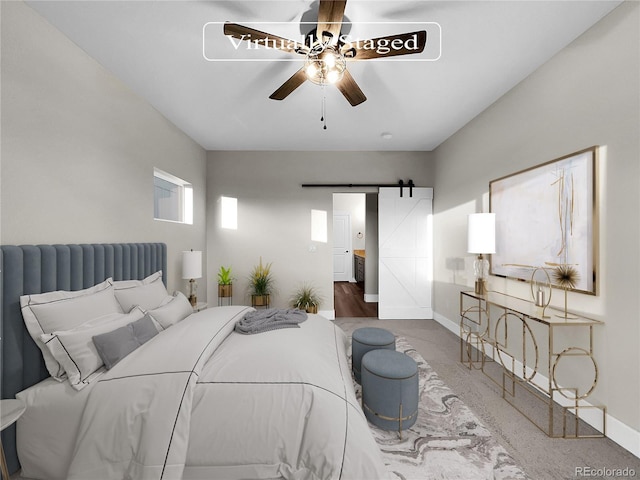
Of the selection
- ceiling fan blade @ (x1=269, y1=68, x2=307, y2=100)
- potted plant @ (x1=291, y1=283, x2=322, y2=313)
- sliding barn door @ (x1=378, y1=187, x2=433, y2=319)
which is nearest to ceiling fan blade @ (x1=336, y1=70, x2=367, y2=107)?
ceiling fan blade @ (x1=269, y1=68, x2=307, y2=100)

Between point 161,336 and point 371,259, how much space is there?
4.92 metres

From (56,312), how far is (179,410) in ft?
3.35

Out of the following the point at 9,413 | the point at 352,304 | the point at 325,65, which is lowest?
the point at 352,304

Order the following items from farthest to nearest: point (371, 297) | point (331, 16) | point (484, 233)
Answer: point (371, 297)
point (484, 233)
point (331, 16)

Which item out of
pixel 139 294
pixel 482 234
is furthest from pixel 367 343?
pixel 139 294

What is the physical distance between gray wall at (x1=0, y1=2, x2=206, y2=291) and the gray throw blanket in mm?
1400

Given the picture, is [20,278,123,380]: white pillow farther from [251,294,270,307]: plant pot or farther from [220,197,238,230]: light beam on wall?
[220,197,238,230]: light beam on wall

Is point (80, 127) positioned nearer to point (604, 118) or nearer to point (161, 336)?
point (161, 336)

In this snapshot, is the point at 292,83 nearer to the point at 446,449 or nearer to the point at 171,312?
the point at 171,312

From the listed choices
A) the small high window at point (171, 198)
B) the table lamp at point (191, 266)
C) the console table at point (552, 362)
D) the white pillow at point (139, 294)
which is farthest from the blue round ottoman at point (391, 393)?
the small high window at point (171, 198)

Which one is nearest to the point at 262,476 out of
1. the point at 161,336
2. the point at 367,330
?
the point at 161,336

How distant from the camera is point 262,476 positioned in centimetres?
133

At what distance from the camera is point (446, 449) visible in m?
1.76

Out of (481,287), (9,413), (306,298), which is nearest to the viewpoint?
(9,413)
